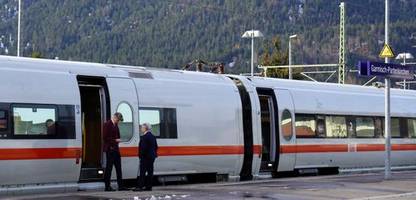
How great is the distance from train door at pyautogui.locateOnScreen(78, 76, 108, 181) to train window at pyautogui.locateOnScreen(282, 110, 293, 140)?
6526mm

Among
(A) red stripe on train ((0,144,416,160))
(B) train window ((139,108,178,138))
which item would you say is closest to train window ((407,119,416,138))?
(A) red stripe on train ((0,144,416,160))

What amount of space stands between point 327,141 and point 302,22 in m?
160

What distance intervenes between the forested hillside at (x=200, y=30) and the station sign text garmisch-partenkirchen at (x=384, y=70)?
393ft

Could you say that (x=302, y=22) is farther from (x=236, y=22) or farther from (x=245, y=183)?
(x=245, y=183)

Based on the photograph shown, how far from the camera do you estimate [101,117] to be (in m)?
18.2

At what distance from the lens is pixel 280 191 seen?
17.5 m

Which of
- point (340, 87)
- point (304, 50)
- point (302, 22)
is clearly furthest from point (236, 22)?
point (340, 87)

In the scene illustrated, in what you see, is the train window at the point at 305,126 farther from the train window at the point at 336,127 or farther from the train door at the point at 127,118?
the train door at the point at 127,118

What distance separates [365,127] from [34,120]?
13411 millimetres

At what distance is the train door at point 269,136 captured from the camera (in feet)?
74.8

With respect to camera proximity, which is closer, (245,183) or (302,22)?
(245,183)

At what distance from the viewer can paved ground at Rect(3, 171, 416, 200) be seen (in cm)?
1599

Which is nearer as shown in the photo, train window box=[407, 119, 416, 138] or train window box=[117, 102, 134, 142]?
train window box=[117, 102, 134, 142]

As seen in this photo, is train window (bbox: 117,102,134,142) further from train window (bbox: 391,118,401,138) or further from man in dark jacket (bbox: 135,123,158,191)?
train window (bbox: 391,118,401,138)
